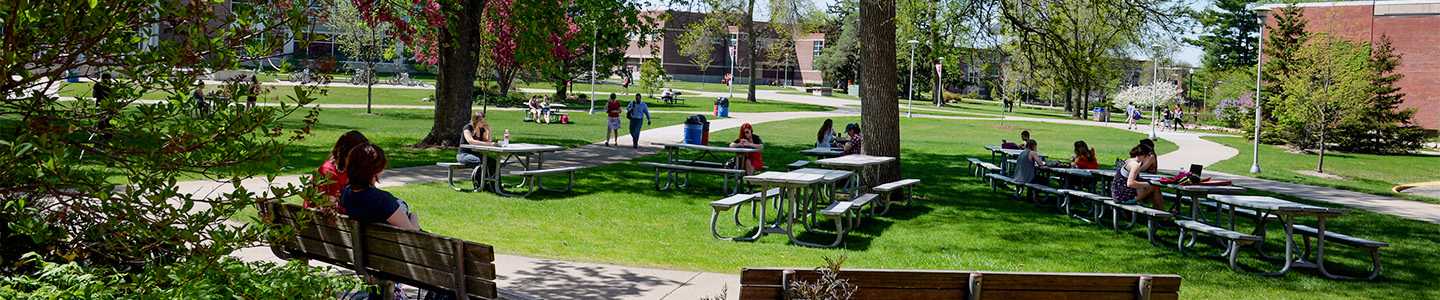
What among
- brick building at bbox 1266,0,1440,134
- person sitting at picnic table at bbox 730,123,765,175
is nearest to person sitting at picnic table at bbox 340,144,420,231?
person sitting at picnic table at bbox 730,123,765,175

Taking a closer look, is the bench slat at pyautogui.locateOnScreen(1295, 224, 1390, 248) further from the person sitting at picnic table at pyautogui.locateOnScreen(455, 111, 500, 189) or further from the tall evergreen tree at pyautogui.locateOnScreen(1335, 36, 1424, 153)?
the tall evergreen tree at pyautogui.locateOnScreen(1335, 36, 1424, 153)

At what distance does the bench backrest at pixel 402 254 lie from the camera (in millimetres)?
4840

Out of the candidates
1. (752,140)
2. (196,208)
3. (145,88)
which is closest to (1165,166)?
(752,140)

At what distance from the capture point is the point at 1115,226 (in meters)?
11.4

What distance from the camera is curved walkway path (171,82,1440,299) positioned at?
7.00 m

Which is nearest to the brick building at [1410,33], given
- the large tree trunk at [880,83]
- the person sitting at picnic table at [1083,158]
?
the person sitting at picnic table at [1083,158]

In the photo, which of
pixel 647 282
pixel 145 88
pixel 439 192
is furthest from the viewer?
pixel 439 192

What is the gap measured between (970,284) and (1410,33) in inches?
1861

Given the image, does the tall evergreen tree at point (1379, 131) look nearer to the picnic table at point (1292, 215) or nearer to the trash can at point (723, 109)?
the trash can at point (723, 109)

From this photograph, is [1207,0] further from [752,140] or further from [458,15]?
[458,15]

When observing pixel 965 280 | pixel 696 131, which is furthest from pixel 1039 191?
pixel 965 280

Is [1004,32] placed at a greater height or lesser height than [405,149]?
→ greater

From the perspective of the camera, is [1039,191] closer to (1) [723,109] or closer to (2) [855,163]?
(2) [855,163]

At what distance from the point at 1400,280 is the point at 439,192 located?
10.2m
